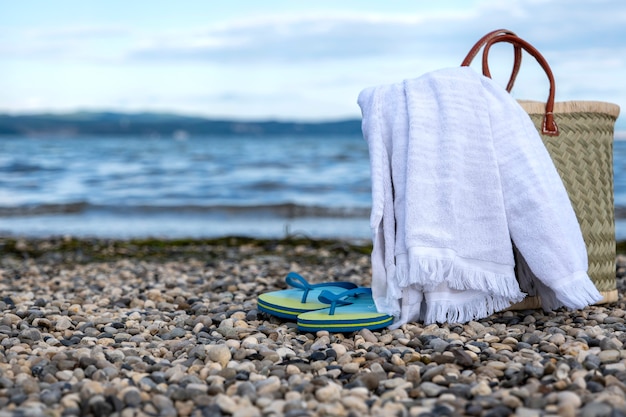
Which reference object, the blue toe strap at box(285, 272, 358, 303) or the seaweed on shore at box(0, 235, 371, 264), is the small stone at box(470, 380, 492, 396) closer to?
the blue toe strap at box(285, 272, 358, 303)

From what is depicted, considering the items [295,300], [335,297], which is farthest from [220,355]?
[295,300]

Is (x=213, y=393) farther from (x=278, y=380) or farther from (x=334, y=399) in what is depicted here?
(x=334, y=399)

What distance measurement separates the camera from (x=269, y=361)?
Answer: 256 cm

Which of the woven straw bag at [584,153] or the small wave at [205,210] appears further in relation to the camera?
the small wave at [205,210]

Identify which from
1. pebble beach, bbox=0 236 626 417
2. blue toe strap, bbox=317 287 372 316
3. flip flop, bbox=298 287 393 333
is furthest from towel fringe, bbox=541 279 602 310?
blue toe strap, bbox=317 287 372 316

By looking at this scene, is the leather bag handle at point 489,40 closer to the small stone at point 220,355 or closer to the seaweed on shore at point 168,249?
the small stone at point 220,355

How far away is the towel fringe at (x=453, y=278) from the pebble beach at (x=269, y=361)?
0.15 metres

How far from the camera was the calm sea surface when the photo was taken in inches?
339

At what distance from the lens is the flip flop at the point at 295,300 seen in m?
3.26

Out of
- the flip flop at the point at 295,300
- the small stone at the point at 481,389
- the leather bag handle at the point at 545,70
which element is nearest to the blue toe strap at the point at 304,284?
the flip flop at the point at 295,300

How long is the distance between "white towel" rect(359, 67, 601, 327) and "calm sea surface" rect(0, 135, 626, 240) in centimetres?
440

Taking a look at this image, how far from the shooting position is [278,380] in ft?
7.56

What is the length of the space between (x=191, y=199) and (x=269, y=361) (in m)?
8.81

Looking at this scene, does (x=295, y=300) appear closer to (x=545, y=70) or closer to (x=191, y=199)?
(x=545, y=70)
